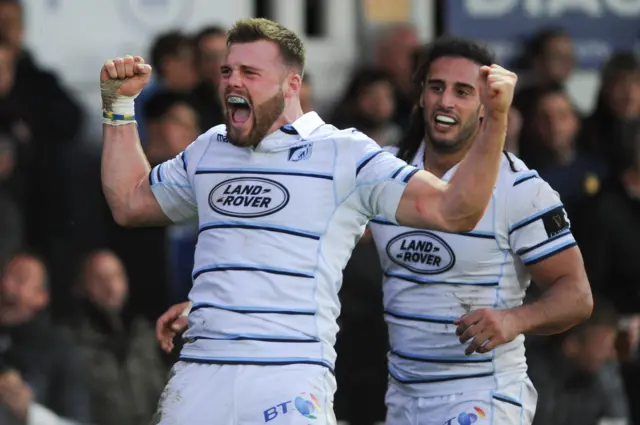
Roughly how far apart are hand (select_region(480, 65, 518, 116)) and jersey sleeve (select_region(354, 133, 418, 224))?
1.46 ft

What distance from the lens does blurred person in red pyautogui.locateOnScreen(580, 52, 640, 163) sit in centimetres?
1050

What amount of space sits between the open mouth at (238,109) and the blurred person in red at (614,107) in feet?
16.3

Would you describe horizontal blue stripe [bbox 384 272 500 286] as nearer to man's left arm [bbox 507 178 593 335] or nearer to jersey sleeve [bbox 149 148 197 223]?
man's left arm [bbox 507 178 593 335]

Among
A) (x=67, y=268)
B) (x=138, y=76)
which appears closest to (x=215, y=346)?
(x=138, y=76)

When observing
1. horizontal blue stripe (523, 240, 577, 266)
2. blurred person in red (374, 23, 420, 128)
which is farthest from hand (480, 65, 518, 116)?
blurred person in red (374, 23, 420, 128)

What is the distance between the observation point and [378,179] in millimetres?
5730

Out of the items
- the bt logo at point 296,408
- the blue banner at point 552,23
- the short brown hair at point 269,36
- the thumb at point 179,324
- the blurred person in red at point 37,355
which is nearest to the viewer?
the bt logo at point 296,408

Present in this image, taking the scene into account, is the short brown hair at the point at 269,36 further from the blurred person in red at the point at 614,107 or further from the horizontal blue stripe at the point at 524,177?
the blurred person in red at the point at 614,107

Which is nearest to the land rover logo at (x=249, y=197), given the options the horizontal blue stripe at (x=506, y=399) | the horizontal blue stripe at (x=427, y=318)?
the horizontal blue stripe at (x=427, y=318)

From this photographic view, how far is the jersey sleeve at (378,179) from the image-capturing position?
5.69 metres

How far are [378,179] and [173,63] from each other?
13.8 feet

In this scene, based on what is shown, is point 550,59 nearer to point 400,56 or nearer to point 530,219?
point 400,56

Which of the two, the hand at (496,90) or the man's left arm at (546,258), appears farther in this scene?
the man's left arm at (546,258)

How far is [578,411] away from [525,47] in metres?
2.85
